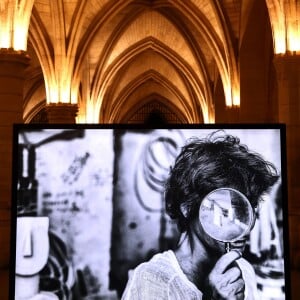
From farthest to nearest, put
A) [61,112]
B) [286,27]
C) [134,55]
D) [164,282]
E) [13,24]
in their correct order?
[134,55]
[61,112]
[13,24]
[286,27]
[164,282]

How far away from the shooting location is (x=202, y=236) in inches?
174

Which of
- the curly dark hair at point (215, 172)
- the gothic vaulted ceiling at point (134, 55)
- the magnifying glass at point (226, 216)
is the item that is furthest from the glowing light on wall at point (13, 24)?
the magnifying glass at point (226, 216)

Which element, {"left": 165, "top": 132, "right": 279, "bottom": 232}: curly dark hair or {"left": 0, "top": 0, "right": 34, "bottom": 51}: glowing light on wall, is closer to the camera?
{"left": 165, "top": 132, "right": 279, "bottom": 232}: curly dark hair

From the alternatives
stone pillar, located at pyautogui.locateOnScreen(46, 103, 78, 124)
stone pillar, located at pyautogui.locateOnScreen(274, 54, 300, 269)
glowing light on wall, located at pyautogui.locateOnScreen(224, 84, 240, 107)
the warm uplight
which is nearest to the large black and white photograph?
stone pillar, located at pyautogui.locateOnScreen(274, 54, 300, 269)

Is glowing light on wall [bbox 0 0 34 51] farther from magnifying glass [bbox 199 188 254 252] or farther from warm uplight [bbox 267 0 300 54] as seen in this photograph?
magnifying glass [bbox 199 188 254 252]

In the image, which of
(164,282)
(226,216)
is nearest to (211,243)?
(226,216)

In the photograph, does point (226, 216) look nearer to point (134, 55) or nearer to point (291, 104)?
point (291, 104)

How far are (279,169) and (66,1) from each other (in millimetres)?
15398

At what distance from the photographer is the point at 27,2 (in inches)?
521

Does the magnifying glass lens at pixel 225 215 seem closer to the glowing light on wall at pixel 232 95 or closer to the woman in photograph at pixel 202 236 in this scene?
the woman in photograph at pixel 202 236

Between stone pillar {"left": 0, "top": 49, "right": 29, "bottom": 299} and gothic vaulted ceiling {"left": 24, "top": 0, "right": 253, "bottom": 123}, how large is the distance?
22.6 ft

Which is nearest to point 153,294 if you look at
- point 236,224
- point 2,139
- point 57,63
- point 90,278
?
point 90,278

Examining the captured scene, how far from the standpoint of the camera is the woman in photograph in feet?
14.2

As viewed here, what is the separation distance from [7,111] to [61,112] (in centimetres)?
749
